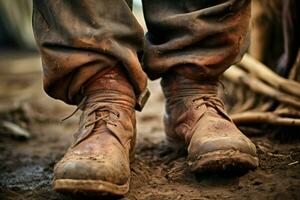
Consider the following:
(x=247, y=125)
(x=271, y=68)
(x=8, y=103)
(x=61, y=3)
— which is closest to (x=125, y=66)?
(x=61, y=3)

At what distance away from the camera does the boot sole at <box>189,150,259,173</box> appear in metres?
0.83

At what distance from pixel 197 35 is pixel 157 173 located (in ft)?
1.09

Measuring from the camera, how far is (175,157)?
42.4 inches

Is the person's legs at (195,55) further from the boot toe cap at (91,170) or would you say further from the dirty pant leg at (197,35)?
the boot toe cap at (91,170)

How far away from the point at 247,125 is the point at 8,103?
1.29 metres

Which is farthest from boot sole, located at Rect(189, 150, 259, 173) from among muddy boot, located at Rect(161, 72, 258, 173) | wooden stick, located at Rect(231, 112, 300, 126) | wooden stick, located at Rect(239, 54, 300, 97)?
wooden stick, located at Rect(239, 54, 300, 97)

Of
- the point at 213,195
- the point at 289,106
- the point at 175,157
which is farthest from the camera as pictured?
the point at 289,106

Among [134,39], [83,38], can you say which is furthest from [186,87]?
[83,38]

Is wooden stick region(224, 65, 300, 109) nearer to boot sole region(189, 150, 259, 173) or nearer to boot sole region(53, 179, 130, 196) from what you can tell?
boot sole region(189, 150, 259, 173)

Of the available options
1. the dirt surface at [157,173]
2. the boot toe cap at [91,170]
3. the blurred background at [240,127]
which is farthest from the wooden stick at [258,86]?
the boot toe cap at [91,170]

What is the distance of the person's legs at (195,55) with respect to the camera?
0.95 meters

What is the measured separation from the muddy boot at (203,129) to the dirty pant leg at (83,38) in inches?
5.2

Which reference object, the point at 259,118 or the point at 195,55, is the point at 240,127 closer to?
the point at 259,118

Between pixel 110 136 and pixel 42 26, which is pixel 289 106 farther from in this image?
pixel 42 26
